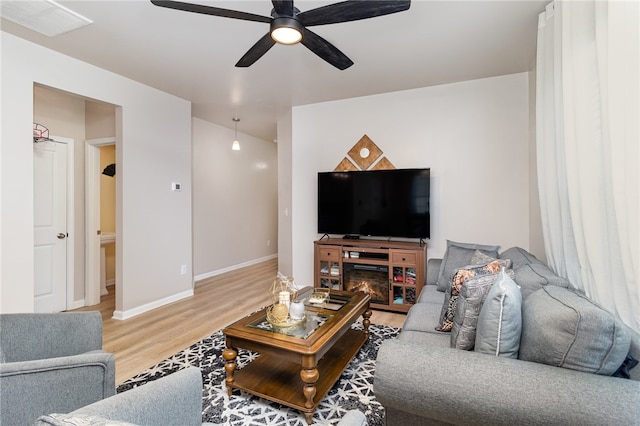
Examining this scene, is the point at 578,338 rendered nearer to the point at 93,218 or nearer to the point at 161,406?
the point at 161,406

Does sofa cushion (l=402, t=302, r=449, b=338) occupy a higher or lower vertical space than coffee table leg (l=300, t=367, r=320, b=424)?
higher

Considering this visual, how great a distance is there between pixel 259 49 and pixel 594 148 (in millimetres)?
2035

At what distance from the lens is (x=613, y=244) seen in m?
1.42

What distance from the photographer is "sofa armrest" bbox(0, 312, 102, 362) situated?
158 centimetres

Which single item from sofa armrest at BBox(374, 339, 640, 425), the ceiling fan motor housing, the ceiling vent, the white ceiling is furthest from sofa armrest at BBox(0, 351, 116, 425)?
the ceiling vent

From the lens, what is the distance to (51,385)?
49.7 inches

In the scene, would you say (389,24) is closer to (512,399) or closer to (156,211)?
(512,399)

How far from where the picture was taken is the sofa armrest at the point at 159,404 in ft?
3.07

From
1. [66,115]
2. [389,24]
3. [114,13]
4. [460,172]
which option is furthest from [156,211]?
[460,172]

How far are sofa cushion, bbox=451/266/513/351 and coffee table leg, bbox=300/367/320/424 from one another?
76 centimetres

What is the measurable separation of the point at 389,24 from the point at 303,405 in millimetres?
2731

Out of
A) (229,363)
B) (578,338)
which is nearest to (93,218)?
(229,363)

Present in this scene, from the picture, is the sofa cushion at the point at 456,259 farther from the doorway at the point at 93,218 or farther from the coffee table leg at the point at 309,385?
the doorway at the point at 93,218

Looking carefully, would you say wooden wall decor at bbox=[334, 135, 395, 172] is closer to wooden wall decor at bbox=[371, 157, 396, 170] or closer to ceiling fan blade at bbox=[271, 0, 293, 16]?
wooden wall decor at bbox=[371, 157, 396, 170]
